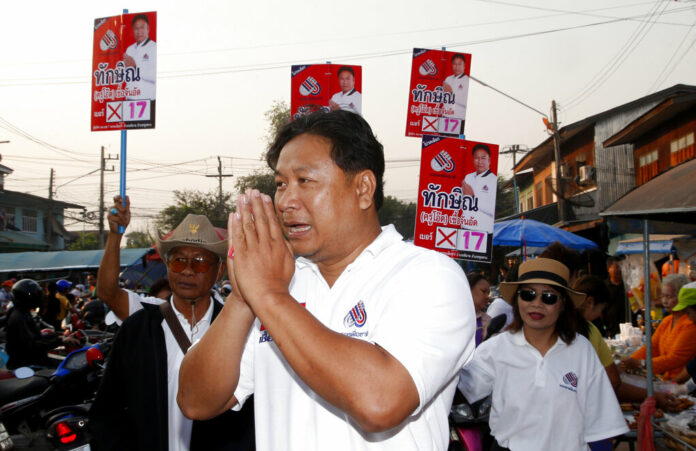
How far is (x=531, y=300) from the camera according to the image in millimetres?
3557

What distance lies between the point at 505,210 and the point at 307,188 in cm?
6452

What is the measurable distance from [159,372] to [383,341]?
6.95ft

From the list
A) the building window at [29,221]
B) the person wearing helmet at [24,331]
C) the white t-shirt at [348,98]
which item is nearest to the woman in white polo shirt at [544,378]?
the white t-shirt at [348,98]

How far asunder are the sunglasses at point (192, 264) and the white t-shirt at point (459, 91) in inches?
194

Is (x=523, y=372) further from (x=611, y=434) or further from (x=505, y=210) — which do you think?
(x=505, y=210)

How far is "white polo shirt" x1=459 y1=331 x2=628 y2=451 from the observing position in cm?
316

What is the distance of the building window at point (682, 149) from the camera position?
15.1m

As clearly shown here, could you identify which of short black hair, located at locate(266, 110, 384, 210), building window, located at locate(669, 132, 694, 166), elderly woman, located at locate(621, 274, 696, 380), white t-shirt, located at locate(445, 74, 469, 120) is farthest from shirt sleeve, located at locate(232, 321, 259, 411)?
building window, located at locate(669, 132, 694, 166)

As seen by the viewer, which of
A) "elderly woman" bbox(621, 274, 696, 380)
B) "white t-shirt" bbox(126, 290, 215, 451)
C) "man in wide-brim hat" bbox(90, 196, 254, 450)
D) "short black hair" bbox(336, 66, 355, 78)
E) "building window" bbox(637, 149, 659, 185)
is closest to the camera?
"man in wide-brim hat" bbox(90, 196, 254, 450)

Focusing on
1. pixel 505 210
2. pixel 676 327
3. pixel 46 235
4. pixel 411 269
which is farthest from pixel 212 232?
pixel 505 210

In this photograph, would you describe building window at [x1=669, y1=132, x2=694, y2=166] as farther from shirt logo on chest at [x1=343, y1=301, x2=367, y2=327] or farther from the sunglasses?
shirt logo on chest at [x1=343, y1=301, x2=367, y2=327]

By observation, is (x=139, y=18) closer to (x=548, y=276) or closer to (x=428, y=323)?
(x=548, y=276)

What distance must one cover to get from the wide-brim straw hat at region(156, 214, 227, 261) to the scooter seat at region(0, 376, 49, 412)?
2618mm

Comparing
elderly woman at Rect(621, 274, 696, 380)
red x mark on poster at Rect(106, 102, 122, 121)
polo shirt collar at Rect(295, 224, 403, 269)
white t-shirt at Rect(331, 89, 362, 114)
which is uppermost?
white t-shirt at Rect(331, 89, 362, 114)
